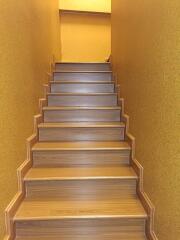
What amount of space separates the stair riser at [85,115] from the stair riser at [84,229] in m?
1.40

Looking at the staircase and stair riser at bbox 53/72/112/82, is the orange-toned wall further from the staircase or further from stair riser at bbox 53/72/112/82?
the staircase

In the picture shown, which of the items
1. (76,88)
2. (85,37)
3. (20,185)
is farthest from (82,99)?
(85,37)

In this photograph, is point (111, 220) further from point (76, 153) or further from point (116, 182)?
→ point (76, 153)

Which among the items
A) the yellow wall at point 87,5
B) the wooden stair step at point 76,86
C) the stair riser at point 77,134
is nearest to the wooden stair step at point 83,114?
A: the stair riser at point 77,134

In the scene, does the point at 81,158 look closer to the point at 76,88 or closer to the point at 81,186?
the point at 81,186

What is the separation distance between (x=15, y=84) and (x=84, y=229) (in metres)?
1.27

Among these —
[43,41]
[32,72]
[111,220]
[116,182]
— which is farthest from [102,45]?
[111,220]

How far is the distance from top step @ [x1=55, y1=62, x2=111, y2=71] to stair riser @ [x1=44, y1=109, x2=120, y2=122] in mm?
1338

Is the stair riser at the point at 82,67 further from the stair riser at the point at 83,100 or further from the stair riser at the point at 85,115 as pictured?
the stair riser at the point at 85,115

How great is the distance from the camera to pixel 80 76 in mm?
3646

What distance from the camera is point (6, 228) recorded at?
1.58 m

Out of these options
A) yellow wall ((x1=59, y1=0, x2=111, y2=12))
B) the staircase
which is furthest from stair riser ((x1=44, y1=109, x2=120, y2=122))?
yellow wall ((x1=59, y1=0, x2=111, y2=12))

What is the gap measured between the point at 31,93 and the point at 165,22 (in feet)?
5.02

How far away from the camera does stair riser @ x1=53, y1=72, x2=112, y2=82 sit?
144 inches
